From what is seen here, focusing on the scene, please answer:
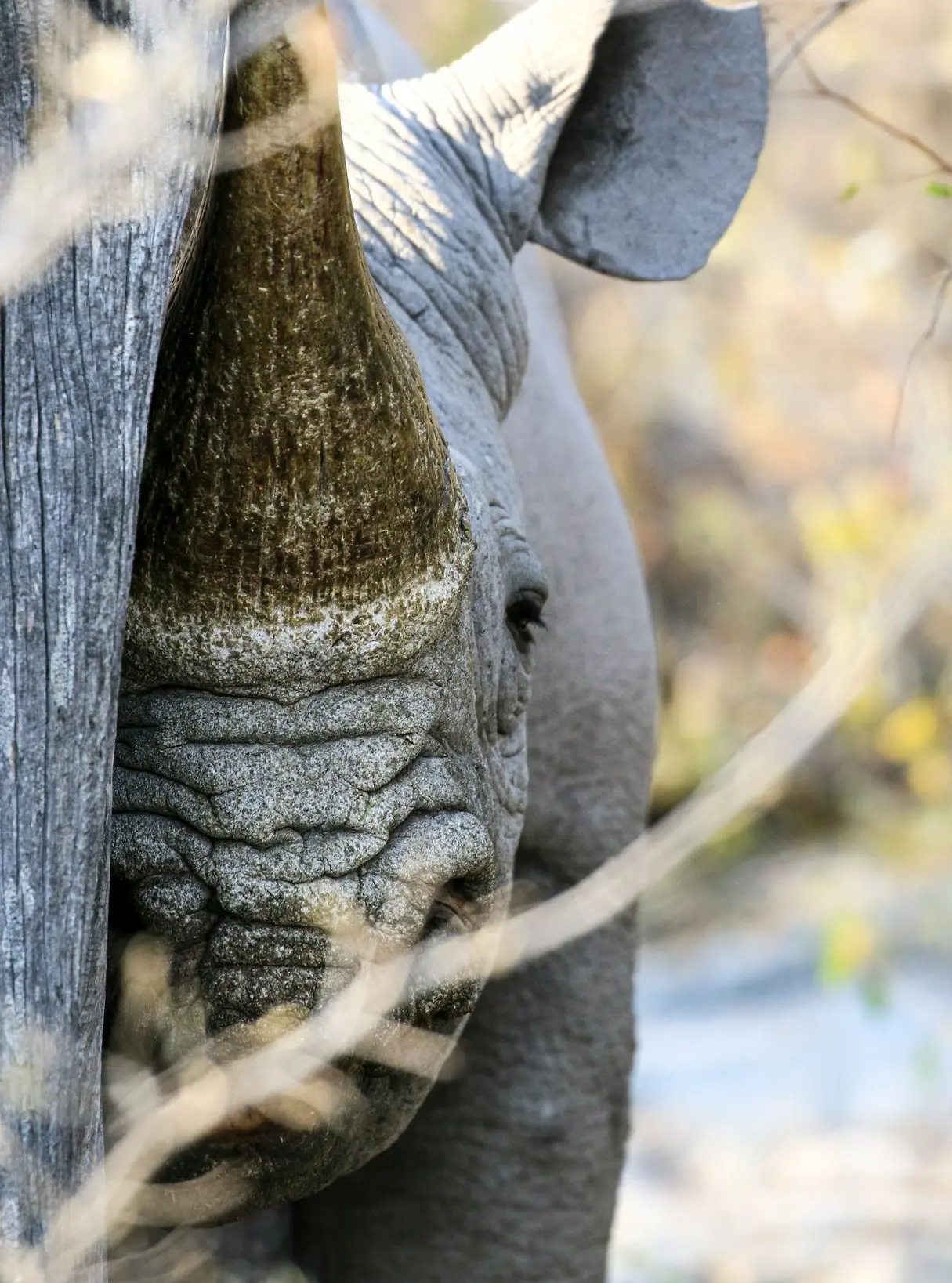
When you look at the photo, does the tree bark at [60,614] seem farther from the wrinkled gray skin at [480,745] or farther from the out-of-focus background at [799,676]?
the out-of-focus background at [799,676]

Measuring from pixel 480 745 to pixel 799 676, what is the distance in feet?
16.4

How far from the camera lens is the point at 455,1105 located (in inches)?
111

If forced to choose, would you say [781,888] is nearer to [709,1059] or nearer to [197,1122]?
[709,1059]

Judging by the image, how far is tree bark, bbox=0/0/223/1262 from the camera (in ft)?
4.30

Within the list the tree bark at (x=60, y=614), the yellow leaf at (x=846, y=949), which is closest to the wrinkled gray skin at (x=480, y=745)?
the tree bark at (x=60, y=614)

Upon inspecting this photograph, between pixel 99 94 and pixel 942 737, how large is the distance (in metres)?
5.45

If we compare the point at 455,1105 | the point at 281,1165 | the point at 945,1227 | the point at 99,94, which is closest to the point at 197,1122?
the point at 281,1165

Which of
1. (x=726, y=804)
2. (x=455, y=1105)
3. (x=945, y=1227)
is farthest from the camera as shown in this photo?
(x=945, y=1227)

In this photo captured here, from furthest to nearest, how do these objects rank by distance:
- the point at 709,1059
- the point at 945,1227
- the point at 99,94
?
the point at 709,1059
the point at 945,1227
the point at 99,94

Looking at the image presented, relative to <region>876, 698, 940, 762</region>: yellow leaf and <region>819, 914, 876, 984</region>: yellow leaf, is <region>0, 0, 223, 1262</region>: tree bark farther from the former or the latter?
<region>876, 698, 940, 762</region>: yellow leaf

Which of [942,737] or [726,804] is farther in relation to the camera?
[942,737]

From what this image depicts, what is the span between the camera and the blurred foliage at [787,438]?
253 inches

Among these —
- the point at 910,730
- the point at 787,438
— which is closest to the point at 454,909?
the point at 910,730

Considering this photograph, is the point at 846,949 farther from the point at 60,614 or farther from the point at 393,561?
the point at 60,614
